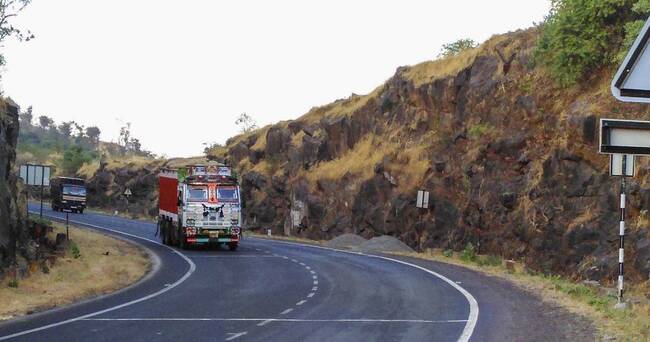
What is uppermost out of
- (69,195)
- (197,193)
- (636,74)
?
(636,74)

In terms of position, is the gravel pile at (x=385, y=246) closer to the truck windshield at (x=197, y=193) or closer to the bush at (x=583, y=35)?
the truck windshield at (x=197, y=193)

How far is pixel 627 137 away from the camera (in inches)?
250

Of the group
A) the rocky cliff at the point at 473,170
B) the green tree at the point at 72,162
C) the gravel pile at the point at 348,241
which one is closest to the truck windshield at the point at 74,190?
the rocky cliff at the point at 473,170

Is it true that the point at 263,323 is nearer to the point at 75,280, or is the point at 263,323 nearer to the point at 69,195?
the point at 75,280

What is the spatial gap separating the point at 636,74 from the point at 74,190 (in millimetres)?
67314

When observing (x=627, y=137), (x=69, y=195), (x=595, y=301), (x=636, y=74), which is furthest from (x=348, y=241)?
(x=636, y=74)

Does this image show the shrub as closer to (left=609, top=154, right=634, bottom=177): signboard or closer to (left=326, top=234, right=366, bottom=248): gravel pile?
(left=326, top=234, right=366, bottom=248): gravel pile

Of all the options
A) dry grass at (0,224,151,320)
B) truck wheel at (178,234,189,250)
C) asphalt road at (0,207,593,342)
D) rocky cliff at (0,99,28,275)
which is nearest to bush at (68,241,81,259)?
dry grass at (0,224,151,320)

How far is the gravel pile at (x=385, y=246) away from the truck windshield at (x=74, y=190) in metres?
37.7

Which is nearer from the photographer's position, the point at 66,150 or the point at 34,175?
the point at 34,175

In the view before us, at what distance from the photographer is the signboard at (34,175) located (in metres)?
28.1

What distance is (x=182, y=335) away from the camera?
12305 millimetres

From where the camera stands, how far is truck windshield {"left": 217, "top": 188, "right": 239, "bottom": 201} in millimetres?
Answer: 33344

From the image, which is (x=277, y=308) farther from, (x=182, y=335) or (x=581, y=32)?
(x=581, y=32)
